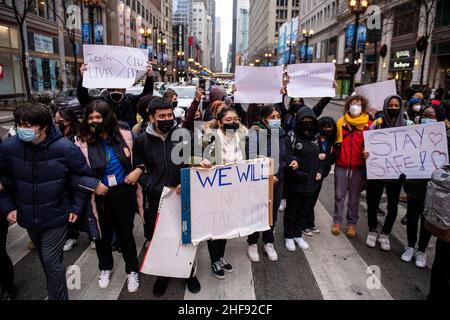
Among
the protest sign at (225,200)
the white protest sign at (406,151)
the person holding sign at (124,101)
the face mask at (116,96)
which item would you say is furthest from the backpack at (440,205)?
the face mask at (116,96)

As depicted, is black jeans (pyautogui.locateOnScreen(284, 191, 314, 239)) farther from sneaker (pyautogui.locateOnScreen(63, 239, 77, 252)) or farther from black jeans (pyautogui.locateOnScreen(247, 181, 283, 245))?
sneaker (pyautogui.locateOnScreen(63, 239, 77, 252))

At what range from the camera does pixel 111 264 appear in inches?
154

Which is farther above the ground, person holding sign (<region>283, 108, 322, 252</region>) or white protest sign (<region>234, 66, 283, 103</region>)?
white protest sign (<region>234, 66, 283, 103</region>)

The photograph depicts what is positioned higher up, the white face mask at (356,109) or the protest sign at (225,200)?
the white face mask at (356,109)

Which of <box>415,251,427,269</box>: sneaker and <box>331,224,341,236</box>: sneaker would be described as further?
<box>331,224,341,236</box>: sneaker

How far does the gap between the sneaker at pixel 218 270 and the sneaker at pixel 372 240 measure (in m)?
2.27

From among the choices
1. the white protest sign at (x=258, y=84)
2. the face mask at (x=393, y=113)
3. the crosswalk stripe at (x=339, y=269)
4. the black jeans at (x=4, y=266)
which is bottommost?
the crosswalk stripe at (x=339, y=269)

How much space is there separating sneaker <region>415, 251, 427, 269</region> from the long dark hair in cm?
411

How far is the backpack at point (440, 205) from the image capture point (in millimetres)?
3078

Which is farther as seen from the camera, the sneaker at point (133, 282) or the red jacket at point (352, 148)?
the red jacket at point (352, 148)

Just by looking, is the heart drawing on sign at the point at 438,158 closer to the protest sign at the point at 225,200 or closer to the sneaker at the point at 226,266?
the protest sign at the point at 225,200

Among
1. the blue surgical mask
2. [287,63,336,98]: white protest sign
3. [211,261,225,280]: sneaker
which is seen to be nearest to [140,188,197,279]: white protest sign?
[211,261,225,280]: sneaker

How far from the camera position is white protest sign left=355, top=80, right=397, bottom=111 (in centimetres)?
514

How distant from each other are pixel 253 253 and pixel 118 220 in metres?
1.86
